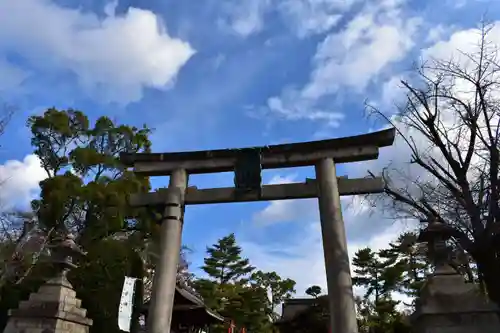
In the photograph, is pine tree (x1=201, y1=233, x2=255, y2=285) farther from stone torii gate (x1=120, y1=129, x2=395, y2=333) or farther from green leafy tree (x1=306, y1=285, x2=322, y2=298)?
stone torii gate (x1=120, y1=129, x2=395, y2=333)

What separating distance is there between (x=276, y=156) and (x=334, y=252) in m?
2.69

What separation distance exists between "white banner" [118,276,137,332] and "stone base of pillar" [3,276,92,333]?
3.10ft

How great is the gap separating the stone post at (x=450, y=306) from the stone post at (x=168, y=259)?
5197 millimetres

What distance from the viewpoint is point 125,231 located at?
2128 cm

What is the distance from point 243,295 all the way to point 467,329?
1129 inches

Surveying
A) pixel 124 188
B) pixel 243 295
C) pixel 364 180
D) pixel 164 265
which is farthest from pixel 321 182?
pixel 243 295

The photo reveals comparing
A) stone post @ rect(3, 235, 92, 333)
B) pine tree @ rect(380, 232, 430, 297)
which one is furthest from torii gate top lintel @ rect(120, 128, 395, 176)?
pine tree @ rect(380, 232, 430, 297)

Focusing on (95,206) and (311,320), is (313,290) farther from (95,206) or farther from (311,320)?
(95,206)

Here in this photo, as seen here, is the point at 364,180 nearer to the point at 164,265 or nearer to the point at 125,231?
the point at 164,265

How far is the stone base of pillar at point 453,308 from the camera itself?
8.29 meters

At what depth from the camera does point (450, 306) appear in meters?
8.42

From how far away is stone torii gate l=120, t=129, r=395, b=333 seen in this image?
31.3 feet

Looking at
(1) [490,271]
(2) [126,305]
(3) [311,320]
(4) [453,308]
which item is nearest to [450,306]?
(4) [453,308]

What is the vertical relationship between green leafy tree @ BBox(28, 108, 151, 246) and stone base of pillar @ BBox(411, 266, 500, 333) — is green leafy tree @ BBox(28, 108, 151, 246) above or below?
above
